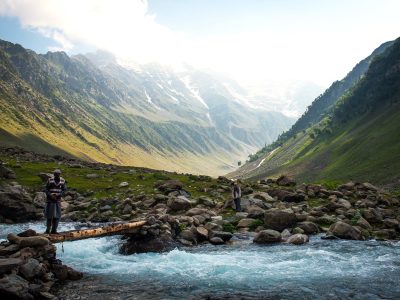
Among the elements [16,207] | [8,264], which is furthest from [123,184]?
[8,264]

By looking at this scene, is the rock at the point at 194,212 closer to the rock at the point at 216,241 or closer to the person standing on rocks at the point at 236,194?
the person standing on rocks at the point at 236,194

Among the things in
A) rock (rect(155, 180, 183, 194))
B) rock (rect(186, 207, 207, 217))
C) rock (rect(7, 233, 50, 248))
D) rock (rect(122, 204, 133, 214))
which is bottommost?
rock (rect(7, 233, 50, 248))

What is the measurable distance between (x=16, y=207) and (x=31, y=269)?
82.5 ft

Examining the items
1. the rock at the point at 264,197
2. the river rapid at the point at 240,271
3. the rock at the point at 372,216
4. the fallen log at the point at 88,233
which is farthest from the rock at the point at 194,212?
the rock at the point at 372,216

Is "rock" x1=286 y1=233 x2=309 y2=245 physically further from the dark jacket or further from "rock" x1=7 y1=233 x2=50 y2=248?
"rock" x1=7 y1=233 x2=50 y2=248

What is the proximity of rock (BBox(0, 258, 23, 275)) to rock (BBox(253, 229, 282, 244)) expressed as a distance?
18.6m

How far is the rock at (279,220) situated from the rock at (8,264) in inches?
888

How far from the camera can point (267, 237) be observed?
3219 centimetres

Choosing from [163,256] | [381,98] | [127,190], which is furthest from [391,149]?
[163,256]

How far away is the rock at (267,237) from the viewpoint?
32125 millimetres

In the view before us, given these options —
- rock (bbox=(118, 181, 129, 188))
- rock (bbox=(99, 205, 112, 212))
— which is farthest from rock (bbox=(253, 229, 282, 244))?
rock (bbox=(118, 181, 129, 188))

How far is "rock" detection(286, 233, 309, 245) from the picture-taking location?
1235 inches

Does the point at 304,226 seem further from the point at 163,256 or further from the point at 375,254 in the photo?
the point at 163,256

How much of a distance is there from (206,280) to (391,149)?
117201 mm
